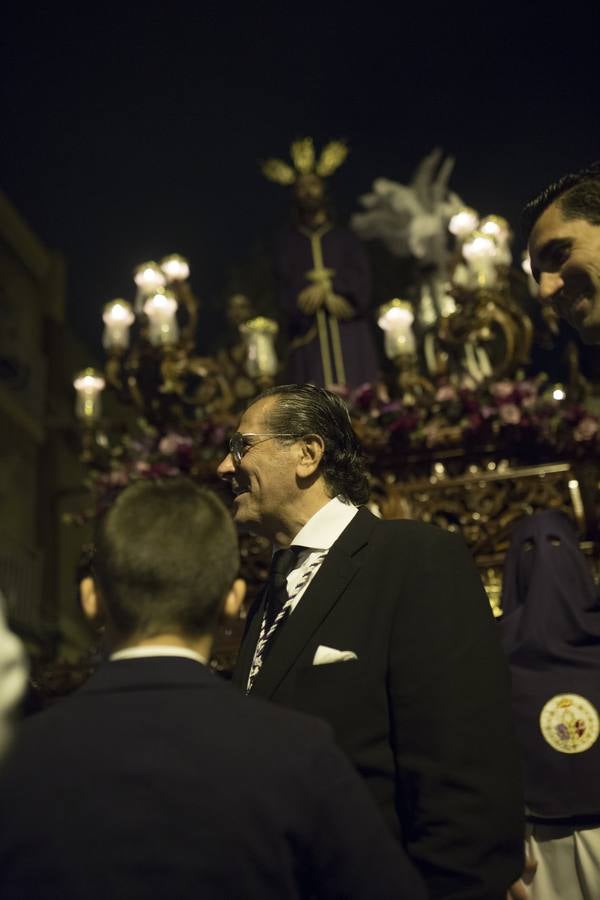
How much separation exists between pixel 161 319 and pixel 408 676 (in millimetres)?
4829

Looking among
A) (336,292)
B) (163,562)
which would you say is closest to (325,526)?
(163,562)

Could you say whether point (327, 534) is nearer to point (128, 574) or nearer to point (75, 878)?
point (128, 574)

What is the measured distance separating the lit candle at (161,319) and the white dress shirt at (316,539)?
406 cm

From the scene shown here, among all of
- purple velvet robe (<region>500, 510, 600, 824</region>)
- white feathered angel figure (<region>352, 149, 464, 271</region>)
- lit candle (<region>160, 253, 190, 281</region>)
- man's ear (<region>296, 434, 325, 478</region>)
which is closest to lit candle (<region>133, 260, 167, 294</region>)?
lit candle (<region>160, 253, 190, 281</region>)

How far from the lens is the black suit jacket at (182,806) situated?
1051mm

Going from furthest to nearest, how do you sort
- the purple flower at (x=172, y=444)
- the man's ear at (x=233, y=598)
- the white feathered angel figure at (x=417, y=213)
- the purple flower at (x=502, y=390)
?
the white feathered angel figure at (x=417, y=213) → the purple flower at (x=172, y=444) → the purple flower at (x=502, y=390) → the man's ear at (x=233, y=598)

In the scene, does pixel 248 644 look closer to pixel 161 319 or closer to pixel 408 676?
pixel 408 676

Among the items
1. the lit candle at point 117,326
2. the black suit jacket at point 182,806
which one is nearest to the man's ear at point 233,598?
the black suit jacket at point 182,806

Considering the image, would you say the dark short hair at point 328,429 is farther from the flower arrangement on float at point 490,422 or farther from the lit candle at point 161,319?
the lit candle at point 161,319

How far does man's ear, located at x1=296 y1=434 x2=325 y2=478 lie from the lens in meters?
2.34

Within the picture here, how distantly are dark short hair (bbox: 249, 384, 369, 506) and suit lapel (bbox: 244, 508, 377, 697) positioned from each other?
1.16 ft

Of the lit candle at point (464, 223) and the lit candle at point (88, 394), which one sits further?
the lit candle at point (464, 223)

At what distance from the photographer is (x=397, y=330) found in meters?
6.37

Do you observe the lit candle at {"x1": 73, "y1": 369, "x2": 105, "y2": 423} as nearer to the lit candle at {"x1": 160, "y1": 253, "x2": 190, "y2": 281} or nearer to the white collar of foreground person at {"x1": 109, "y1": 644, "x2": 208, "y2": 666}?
the lit candle at {"x1": 160, "y1": 253, "x2": 190, "y2": 281}
